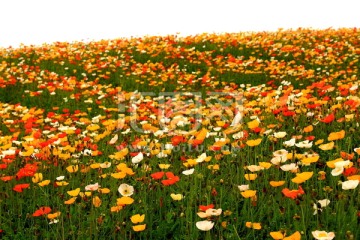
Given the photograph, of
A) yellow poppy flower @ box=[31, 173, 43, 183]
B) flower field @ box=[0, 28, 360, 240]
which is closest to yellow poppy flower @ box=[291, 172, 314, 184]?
flower field @ box=[0, 28, 360, 240]

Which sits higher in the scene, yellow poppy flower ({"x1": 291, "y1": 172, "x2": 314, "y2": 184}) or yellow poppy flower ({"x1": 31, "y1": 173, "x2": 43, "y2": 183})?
yellow poppy flower ({"x1": 291, "y1": 172, "x2": 314, "y2": 184})

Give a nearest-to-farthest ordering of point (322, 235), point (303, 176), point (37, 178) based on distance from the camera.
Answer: point (322, 235), point (303, 176), point (37, 178)

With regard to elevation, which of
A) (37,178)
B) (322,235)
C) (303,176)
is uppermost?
(303,176)

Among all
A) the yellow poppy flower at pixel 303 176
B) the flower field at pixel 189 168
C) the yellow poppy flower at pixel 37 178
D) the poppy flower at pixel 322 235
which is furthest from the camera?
the yellow poppy flower at pixel 37 178

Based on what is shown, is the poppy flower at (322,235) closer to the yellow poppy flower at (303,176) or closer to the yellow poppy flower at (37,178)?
the yellow poppy flower at (303,176)

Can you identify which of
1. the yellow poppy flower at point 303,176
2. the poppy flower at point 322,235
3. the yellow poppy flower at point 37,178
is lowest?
the yellow poppy flower at point 37,178

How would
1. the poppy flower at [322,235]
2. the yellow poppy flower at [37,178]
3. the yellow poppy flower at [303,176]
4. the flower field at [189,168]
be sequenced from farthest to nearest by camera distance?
the yellow poppy flower at [37,178]
the flower field at [189,168]
the yellow poppy flower at [303,176]
the poppy flower at [322,235]

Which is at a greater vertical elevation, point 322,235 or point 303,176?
point 303,176

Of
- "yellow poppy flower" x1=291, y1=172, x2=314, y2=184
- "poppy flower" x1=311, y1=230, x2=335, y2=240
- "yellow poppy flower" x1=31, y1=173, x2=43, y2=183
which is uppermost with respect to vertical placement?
"yellow poppy flower" x1=291, y1=172, x2=314, y2=184

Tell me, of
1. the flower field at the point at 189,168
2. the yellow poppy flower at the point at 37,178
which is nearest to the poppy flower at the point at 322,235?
the flower field at the point at 189,168

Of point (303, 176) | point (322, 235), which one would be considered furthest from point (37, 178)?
point (322, 235)

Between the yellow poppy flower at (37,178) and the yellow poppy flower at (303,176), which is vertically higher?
the yellow poppy flower at (303,176)

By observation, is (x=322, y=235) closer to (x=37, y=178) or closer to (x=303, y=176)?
(x=303, y=176)

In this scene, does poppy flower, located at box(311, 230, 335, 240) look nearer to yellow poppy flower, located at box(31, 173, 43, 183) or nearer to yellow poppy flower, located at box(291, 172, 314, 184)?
yellow poppy flower, located at box(291, 172, 314, 184)
